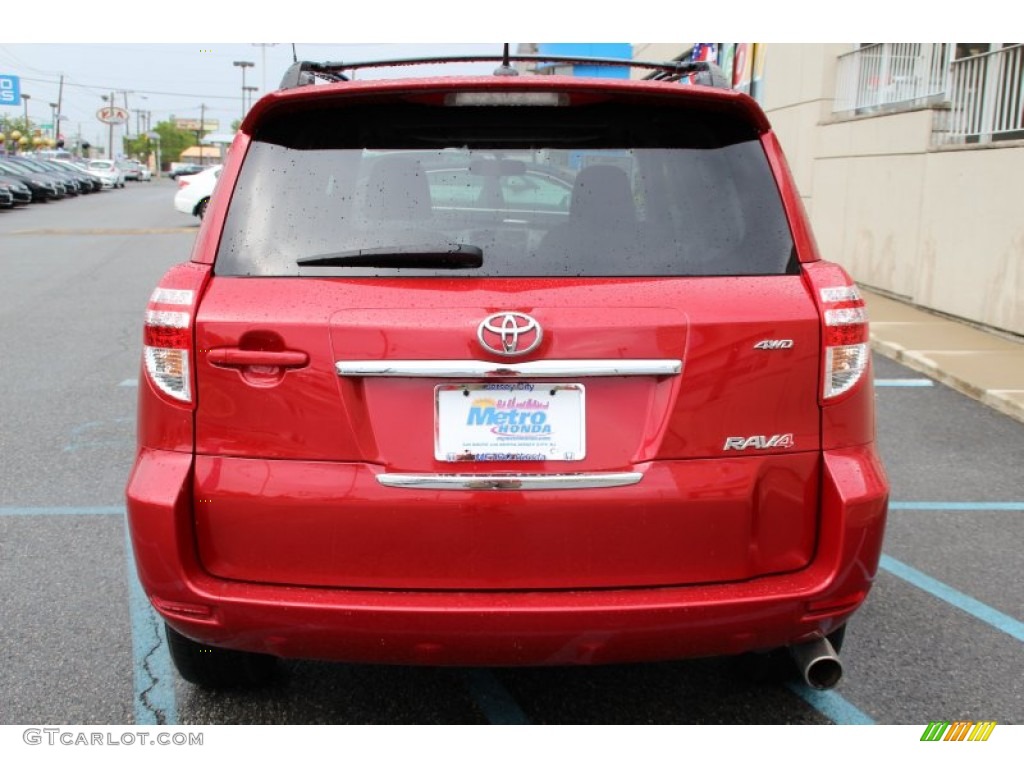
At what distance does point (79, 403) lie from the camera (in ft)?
24.0

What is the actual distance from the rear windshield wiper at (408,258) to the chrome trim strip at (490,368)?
0.28m

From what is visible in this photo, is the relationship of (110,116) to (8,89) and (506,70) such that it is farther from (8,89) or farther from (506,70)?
(506,70)

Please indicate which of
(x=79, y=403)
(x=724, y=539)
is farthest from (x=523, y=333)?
(x=79, y=403)

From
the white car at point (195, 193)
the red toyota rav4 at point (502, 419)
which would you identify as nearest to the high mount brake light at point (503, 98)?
the red toyota rav4 at point (502, 419)

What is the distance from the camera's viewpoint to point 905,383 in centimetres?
855

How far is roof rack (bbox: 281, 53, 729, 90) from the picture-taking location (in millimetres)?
3260

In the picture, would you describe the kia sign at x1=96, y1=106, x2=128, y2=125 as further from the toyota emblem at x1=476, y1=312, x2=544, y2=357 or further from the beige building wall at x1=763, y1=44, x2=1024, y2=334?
the toyota emblem at x1=476, y1=312, x2=544, y2=357

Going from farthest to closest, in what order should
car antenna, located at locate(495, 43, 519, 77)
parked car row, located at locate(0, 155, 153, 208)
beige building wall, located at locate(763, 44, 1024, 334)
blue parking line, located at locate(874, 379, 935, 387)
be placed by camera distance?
parked car row, located at locate(0, 155, 153, 208)
beige building wall, located at locate(763, 44, 1024, 334)
blue parking line, located at locate(874, 379, 935, 387)
car antenna, located at locate(495, 43, 519, 77)

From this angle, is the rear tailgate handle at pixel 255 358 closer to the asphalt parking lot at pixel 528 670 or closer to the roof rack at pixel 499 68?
the roof rack at pixel 499 68

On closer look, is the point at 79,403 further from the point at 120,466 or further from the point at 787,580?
the point at 787,580

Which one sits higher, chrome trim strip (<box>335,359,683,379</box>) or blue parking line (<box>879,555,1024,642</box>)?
chrome trim strip (<box>335,359,683,379</box>)

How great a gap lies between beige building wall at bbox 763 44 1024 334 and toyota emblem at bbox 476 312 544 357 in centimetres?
877
